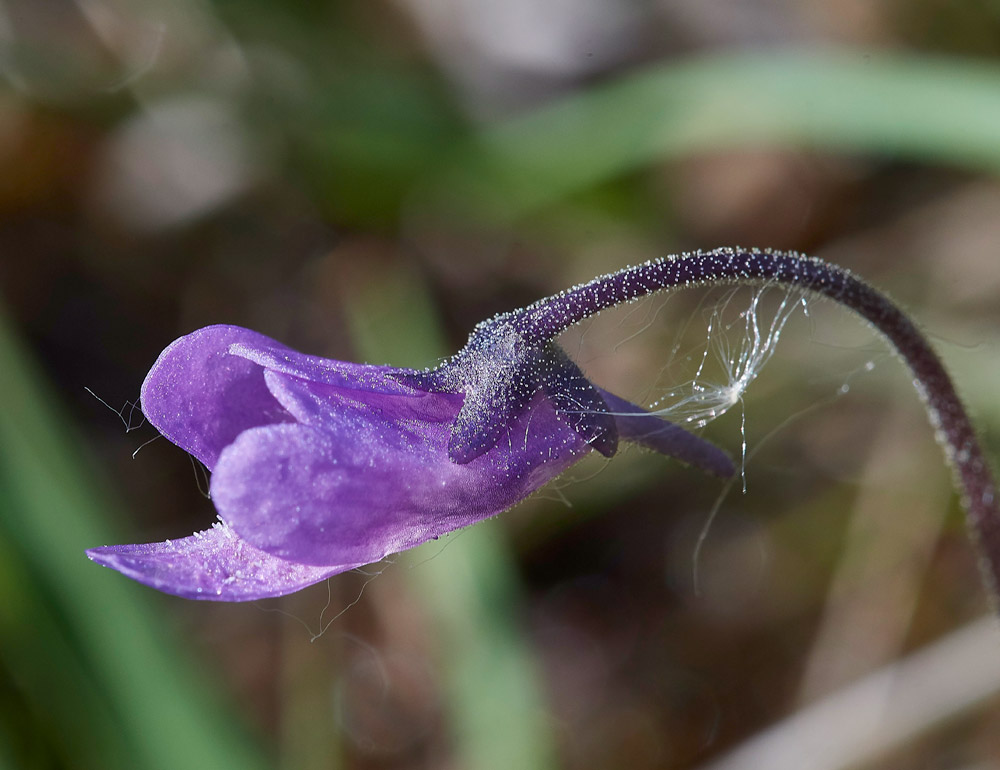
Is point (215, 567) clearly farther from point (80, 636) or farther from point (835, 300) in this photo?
point (80, 636)

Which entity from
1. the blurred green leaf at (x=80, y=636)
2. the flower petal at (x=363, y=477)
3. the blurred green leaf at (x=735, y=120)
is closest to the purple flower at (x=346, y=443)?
the flower petal at (x=363, y=477)

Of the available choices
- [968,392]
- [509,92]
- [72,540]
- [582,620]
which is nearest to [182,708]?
[72,540]

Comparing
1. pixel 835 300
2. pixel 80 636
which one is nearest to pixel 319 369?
pixel 835 300

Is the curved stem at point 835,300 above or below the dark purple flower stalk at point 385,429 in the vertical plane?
above

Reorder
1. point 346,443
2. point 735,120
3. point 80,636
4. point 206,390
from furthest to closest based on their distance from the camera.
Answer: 1. point 735,120
2. point 80,636
3. point 206,390
4. point 346,443

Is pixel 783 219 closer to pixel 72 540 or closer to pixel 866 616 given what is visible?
pixel 866 616

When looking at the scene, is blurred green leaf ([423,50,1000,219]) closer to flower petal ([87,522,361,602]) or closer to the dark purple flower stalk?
the dark purple flower stalk

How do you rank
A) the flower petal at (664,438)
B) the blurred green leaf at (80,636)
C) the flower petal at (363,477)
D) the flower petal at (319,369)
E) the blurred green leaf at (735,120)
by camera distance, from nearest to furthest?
the flower petal at (363,477), the flower petal at (319,369), the flower petal at (664,438), the blurred green leaf at (80,636), the blurred green leaf at (735,120)

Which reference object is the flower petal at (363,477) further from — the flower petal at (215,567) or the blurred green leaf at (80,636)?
the blurred green leaf at (80,636)
